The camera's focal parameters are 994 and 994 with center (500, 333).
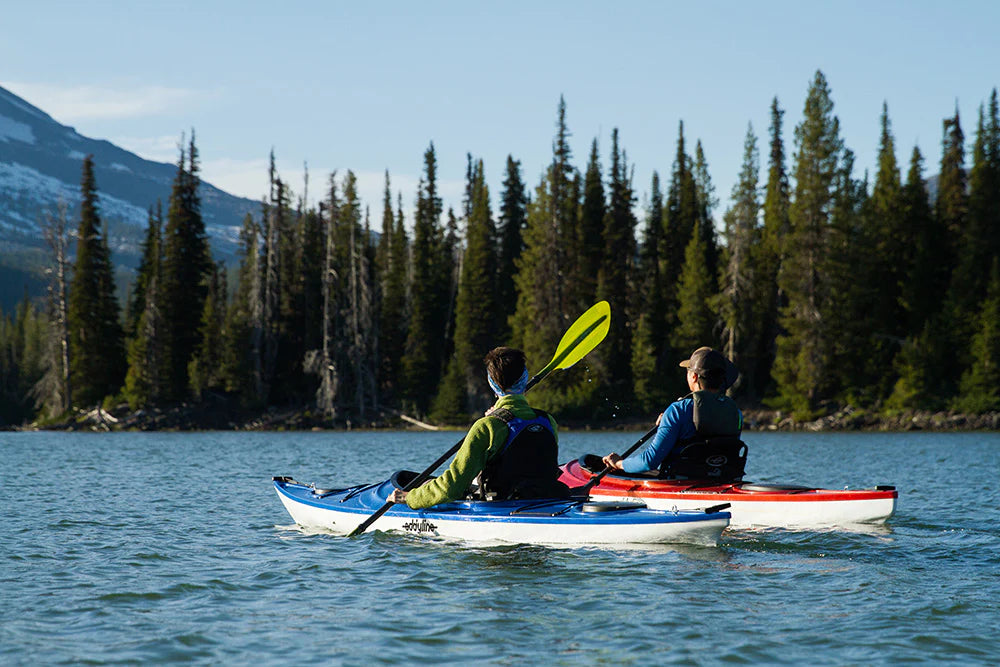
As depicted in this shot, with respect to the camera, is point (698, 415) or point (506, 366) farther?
point (698, 415)

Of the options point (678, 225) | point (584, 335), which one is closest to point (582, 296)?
point (678, 225)

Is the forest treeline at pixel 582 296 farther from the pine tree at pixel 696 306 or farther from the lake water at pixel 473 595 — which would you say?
the lake water at pixel 473 595

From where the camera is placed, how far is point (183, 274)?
57875mm

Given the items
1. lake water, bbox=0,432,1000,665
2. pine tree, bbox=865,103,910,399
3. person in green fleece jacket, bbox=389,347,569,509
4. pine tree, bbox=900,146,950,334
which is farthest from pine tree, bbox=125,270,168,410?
person in green fleece jacket, bbox=389,347,569,509

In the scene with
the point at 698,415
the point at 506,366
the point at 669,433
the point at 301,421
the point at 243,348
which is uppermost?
the point at 243,348

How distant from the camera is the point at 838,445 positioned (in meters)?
33.1

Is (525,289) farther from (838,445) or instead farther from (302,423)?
(838,445)

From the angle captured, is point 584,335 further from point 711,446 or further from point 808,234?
point 808,234

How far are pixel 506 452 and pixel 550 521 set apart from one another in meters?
0.75

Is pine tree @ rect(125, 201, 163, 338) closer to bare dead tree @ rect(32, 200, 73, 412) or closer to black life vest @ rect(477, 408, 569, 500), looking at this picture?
bare dead tree @ rect(32, 200, 73, 412)

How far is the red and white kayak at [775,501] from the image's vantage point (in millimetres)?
10383

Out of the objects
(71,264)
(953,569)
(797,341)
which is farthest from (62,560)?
(71,264)

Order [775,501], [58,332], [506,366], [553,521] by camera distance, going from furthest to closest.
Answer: [58,332] < [775,501] < [553,521] < [506,366]

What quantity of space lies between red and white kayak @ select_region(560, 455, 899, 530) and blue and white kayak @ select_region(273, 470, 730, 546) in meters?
Answer: 1.34
